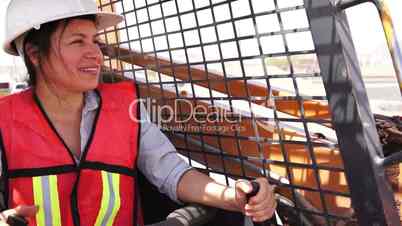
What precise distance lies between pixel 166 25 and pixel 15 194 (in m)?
0.72

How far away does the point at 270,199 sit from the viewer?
1.07 meters

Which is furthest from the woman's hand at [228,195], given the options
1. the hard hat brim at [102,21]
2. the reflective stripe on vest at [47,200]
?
the hard hat brim at [102,21]

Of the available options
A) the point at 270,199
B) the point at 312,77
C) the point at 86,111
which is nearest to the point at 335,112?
the point at 312,77

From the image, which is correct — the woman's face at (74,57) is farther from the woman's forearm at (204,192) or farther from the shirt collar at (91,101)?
the woman's forearm at (204,192)

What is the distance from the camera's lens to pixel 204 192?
124 cm

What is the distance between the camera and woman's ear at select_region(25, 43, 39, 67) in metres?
1.33

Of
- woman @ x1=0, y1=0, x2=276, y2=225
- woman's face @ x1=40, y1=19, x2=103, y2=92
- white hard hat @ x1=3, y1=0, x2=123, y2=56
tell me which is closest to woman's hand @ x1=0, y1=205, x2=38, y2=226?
woman @ x1=0, y1=0, x2=276, y2=225

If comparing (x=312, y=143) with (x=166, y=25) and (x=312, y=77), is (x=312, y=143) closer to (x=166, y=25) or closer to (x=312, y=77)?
(x=312, y=77)

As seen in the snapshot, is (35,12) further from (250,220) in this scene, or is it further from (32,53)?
(250,220)

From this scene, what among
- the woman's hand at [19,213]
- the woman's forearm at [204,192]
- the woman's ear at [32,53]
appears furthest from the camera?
the woman's ear at [32,53]

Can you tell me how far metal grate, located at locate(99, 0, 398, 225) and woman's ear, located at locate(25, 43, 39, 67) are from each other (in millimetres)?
421

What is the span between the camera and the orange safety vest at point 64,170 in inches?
47.4

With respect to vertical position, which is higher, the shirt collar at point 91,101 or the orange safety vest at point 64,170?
the shirt collar at point 91,101

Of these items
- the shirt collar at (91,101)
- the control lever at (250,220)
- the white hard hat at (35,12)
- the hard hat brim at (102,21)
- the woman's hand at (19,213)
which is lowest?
the control lever at (250,220)
